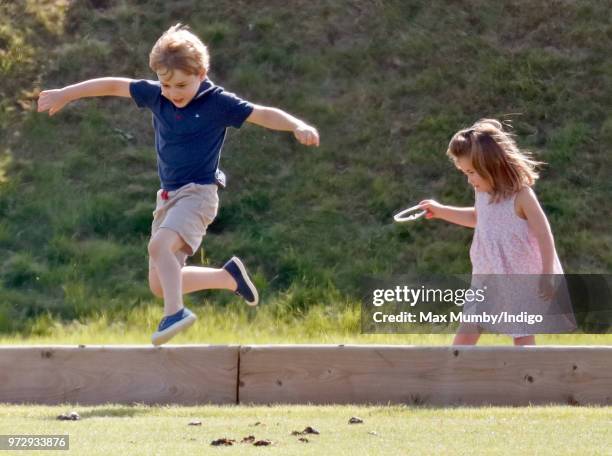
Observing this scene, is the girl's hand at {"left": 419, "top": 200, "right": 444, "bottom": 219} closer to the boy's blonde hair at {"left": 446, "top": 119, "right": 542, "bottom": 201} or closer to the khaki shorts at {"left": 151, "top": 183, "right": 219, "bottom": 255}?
the boy's blonde hair at {"left": 446, "top": 119, "right": 542, "bottom": 201}

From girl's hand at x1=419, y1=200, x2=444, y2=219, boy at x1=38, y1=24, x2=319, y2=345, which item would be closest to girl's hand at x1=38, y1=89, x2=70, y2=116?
boy at x1=38, y1=24, x2=319, y2=345

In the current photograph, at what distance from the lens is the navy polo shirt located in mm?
6711

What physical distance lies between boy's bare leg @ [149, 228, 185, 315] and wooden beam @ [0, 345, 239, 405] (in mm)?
443

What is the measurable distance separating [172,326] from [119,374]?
0.72 metres

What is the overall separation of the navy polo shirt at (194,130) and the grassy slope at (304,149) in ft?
11.1

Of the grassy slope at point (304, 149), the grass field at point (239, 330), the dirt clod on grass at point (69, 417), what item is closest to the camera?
the dirt clod on grass at point (69, 417)

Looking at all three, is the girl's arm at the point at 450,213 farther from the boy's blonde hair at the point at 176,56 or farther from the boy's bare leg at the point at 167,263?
the boy's blonde hair at the point at 176,56

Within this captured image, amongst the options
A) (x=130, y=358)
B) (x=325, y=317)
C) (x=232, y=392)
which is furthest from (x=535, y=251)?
(x=325, y=317)

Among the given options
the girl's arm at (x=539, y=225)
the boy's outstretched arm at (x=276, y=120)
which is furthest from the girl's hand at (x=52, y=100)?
the girl's arm at (x=539, y=225)

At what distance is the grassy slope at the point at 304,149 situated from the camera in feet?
34.7

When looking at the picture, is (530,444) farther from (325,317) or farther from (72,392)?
(325,317)

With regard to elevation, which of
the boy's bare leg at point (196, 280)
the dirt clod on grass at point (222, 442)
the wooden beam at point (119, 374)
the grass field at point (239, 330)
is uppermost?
the boy's bare leg at point (196, 280)

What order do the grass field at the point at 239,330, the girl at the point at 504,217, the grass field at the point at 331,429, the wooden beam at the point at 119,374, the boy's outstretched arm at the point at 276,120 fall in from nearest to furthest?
the grass field at the point at 331,429 < the boy's outstretched arm at the point at 276,120 < the wooden beam at the point at 119,374 < the girl at the point at 504,217 < the grass field at the point at 239,330

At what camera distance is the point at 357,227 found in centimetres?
1099
